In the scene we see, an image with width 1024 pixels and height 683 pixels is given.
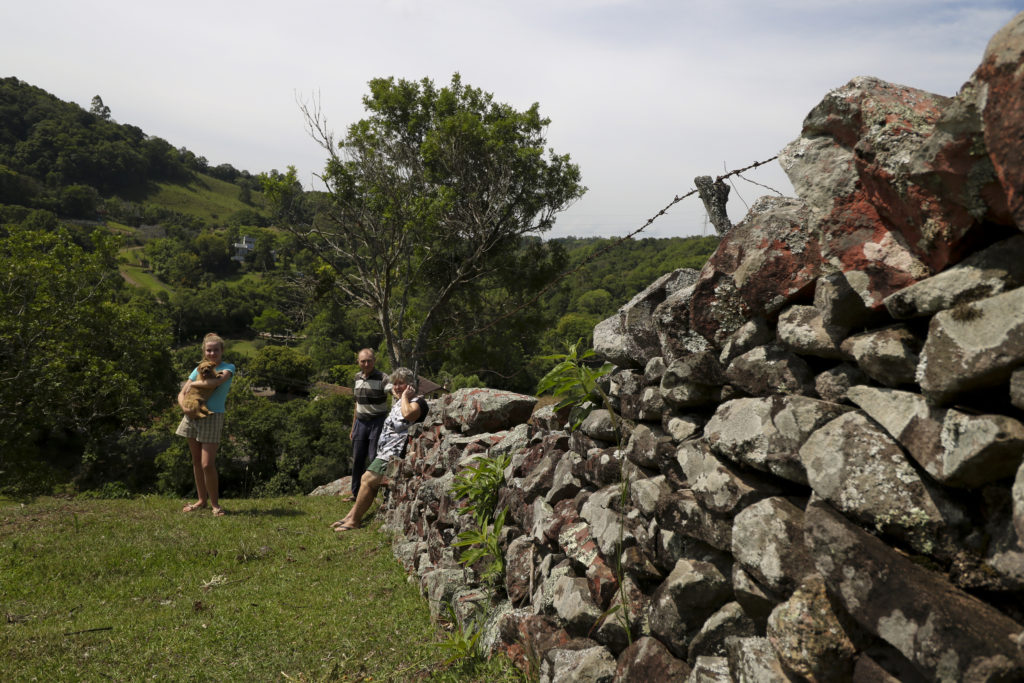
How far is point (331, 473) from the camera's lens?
1869cm

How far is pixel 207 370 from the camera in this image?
310 inches

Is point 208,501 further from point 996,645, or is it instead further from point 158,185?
point 158,185

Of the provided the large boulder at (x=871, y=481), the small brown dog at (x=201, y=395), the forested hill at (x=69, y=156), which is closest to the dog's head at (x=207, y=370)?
the small brown dog at (x=201, y=395)

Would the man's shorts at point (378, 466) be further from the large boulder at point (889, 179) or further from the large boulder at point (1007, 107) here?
the large boulder at point (1007, 107)

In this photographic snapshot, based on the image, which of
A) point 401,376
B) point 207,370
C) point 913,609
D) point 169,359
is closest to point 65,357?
point 169,359

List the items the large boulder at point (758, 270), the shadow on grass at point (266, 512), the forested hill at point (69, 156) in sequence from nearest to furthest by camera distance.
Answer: the large boulder at point (758, 270) → the shadow on grass at point (266, 512) → the forested hill at point (69, 156)

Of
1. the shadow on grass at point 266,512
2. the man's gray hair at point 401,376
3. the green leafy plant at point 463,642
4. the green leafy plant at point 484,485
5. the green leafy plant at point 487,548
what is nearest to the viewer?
the green leafy plant at point 463,642

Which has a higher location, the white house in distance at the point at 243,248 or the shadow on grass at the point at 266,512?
the white house in distance at the point at 243,248

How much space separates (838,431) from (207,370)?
7.77 meters

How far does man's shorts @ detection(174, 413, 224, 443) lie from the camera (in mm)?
7934

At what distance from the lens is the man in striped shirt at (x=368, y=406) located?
27.2ft

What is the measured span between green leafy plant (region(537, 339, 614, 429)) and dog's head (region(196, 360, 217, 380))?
5.67m

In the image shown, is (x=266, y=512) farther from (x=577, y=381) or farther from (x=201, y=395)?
(x=577, y=381)

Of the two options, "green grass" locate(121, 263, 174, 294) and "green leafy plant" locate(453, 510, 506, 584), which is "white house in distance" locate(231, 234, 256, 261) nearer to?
"green grass" locate(121, 263, 174, 294)
